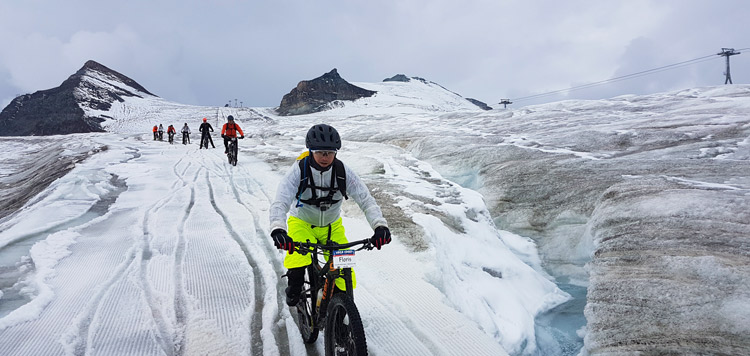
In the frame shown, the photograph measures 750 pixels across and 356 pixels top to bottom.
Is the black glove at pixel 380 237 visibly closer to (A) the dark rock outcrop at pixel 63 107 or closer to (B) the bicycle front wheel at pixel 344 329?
(B) the bicycle front wheel at pixel 344 329

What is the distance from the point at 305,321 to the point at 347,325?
3.76 ft

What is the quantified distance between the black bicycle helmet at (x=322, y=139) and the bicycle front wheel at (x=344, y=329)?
128cm

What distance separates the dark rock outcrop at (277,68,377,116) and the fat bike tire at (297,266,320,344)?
88.9m

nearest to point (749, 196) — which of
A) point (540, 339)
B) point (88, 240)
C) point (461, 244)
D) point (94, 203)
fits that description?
point (540, 339)

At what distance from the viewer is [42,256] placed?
19.0 ft

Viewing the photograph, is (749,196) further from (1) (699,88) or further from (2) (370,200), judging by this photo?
(1) (699,88)

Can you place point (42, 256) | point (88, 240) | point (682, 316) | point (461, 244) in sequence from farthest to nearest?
point (461, 244), point (88, 240), point (42, 256), point (682, 316)

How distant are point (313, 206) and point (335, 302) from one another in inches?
41.7

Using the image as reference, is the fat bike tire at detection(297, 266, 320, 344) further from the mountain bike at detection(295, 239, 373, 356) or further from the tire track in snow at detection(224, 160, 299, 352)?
the tire track in snow at detection(224, 160, 299, 352)

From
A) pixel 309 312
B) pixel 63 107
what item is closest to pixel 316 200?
pixel 309 312

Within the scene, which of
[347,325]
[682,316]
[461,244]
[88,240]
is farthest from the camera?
[461,244]

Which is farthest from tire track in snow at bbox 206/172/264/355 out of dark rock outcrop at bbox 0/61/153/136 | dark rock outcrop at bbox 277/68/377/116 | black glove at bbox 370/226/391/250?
dark rock outcrop at bbox 277/68/377/116

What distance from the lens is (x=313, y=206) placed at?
3.76 meters

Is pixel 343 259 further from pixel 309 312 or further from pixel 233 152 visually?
pixel 233 152
